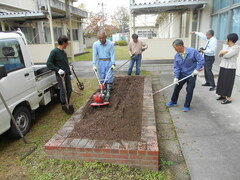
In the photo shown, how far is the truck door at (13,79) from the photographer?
3.29m

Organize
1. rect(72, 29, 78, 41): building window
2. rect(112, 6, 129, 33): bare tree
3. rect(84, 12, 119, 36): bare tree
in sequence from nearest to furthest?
rect(72, 29, 78, 41): building window, rect(84, 12, 119, 36): bare tree, rect(112, 6, 129, 33): bare tree

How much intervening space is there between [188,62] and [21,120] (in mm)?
3681

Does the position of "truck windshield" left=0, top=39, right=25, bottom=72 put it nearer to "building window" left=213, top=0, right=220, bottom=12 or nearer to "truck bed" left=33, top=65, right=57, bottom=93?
"truck bed" left=33, top=65, right=57, bottom=93

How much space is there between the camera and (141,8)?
8969 mm

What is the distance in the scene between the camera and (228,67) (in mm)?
4598

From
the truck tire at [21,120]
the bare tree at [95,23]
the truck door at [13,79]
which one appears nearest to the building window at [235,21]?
the truck door at [13,79]

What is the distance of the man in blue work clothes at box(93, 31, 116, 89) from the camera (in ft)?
17.1

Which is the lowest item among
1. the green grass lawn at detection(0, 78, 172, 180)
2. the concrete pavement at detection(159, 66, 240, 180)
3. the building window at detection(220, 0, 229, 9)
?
the green grass lawn at detection(0, 78, 172, 180)

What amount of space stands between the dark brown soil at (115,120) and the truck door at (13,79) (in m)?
1.18

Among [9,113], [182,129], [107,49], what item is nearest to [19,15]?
[107,49]

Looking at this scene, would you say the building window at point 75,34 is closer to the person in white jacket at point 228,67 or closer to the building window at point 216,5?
the building window at point 216,5

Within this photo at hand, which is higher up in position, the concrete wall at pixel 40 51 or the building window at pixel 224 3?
the building window at pixel 224 3

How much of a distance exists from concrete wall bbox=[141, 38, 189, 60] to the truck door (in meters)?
7.23

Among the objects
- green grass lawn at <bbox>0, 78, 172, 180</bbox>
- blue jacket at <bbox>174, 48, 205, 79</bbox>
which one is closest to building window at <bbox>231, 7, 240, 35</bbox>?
blue jacket at <bbox>174, 48, 205, 79</bbox>
